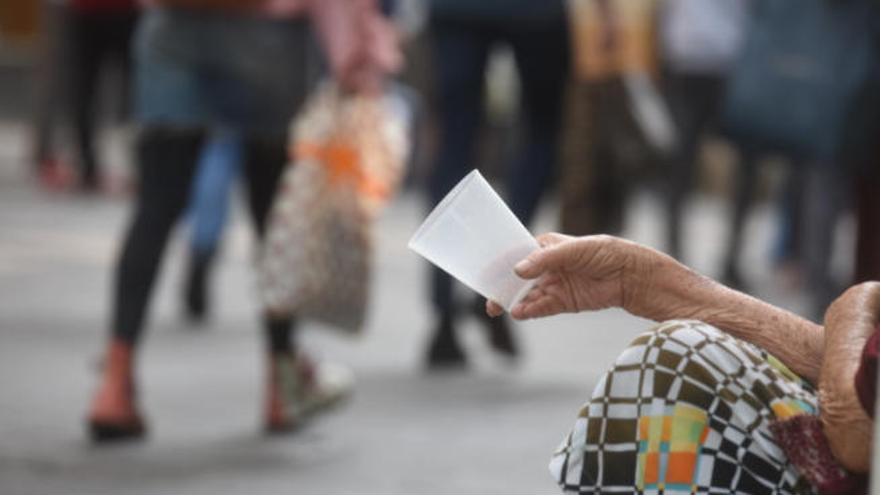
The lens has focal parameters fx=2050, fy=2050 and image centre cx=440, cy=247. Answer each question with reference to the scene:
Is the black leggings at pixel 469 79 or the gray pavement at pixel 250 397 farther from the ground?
the black leggings at pixel 469 79

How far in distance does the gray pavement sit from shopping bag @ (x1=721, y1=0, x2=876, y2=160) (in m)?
0.87

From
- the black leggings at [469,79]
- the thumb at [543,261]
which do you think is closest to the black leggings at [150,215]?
the black leggings at [469,79]

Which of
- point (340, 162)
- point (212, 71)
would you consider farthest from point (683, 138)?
point (212, 71)

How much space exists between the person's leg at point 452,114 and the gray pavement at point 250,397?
0.51 feet

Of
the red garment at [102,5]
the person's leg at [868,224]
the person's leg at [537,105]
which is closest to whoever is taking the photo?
the person's leg at [537,105]

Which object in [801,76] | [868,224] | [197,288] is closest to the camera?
[801,76]

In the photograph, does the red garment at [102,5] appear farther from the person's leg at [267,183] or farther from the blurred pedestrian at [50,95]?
the person's leg at [267,183]

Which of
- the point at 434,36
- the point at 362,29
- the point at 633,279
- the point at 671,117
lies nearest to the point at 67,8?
the point at 671,117

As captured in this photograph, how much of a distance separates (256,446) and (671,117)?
14.5ft

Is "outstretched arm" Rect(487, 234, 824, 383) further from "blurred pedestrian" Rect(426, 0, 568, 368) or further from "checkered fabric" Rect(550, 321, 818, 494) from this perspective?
"blurred pedestrian" Rect(426, 0, 568, 368)

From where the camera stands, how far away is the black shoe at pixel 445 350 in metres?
6.07

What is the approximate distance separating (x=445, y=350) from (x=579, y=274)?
11.6ft

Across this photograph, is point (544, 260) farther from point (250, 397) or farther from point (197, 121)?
point (250, 397)

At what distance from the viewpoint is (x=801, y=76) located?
6430mm
